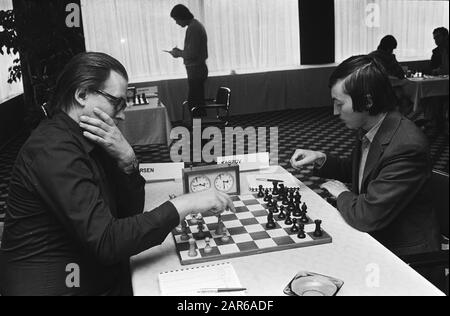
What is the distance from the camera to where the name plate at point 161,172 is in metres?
2.47

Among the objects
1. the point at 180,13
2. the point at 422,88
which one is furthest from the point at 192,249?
the point at 422,88

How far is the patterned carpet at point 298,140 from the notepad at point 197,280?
10.5 ft

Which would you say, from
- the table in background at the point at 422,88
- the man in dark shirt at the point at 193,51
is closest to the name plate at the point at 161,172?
the man in dark shirt at the point at 193,51

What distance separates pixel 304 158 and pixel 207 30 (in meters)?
7.05

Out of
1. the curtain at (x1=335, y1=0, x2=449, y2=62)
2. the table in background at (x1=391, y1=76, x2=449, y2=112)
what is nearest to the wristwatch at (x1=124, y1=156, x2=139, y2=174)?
the table in background at (x1=391, y1=76, x2=449, y2=112)

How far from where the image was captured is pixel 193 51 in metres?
6.77

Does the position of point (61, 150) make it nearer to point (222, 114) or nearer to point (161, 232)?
point (161, 232)

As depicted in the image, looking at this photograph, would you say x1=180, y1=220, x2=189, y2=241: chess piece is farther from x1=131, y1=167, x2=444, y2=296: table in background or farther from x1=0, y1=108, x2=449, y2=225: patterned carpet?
x1=0, y1=108, x2=449, y2=225: patterned carpet

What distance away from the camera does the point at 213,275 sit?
52.8 inches

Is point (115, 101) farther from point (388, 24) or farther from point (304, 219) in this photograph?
point (388, 24)

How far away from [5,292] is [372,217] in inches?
50.3

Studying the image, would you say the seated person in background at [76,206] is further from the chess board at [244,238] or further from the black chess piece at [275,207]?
the black chess piece at [275,207]

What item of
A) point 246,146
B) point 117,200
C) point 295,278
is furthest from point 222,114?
point 295,278

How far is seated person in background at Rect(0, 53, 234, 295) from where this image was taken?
1.35 m
